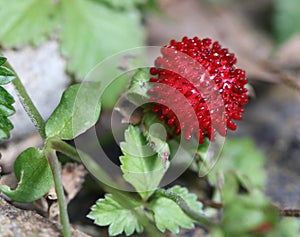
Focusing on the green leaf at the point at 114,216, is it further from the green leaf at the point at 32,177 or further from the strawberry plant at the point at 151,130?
the green leaf at the point at 32,177

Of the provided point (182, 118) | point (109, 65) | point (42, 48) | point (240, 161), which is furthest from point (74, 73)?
Result: point (182, 118)

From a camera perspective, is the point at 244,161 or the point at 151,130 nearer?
the point at 151,130

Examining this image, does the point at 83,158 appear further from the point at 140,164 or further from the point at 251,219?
the point at 251,219

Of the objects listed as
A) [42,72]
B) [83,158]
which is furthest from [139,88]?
[42,72]

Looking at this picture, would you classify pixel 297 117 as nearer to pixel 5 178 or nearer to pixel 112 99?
pixel 112 99

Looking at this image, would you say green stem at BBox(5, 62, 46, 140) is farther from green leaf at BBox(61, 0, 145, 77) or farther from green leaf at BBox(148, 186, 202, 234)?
green leaf at BBox(61, 0, 145, 77)

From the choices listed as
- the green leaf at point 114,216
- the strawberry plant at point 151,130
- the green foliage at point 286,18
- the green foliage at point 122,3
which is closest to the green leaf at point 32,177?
the strawberry plant at point 151,130

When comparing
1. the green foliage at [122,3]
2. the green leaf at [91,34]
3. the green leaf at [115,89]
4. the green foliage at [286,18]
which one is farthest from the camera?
the green foliage at [286,18]
